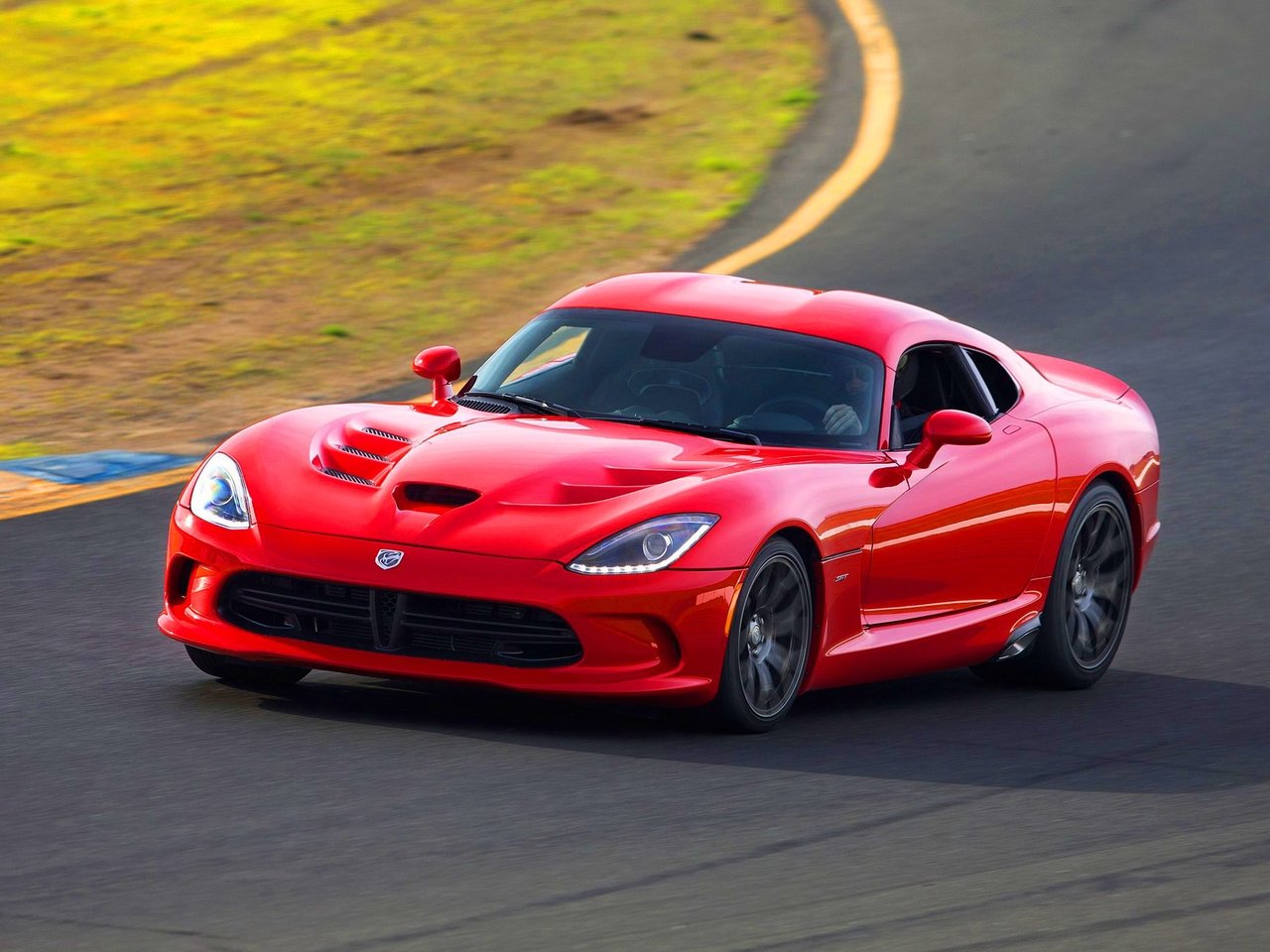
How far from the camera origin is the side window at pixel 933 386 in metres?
8.20

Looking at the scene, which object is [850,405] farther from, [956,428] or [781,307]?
[781,307]

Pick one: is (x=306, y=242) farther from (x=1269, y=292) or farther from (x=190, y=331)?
(x=1269, y=292)

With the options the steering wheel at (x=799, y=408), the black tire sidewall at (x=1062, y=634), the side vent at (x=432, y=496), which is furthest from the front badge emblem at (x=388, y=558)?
the black tire sidewall at (x=1062, y=634)

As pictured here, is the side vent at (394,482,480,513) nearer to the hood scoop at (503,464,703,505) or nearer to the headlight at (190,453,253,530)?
the hood scoop at (503,464,703,505)

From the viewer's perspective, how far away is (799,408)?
25.3ft

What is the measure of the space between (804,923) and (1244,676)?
3.71 metres

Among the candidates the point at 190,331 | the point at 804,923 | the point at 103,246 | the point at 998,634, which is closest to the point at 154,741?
the point at 804,923

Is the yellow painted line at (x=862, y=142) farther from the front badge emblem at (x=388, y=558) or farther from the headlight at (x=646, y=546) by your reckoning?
the front badge emblem at (x=388, y=558)

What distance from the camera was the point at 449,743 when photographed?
6590mm

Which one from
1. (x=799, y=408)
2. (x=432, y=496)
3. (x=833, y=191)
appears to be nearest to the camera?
(x=432, y=496)

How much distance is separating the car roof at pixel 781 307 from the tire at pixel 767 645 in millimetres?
1277

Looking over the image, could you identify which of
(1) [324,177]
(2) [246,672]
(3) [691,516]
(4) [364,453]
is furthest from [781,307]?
(1) [324,177]

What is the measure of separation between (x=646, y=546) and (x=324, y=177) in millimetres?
11017

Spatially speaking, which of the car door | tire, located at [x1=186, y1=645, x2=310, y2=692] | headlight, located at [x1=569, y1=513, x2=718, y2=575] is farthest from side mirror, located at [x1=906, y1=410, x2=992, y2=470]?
tire, located at [x1=186, y1=645, x2=310, y2=692]
